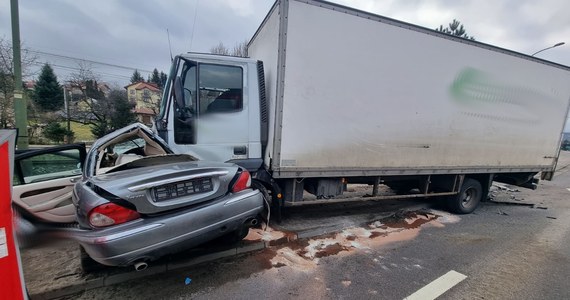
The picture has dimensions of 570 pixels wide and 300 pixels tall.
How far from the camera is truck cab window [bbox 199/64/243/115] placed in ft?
11.8

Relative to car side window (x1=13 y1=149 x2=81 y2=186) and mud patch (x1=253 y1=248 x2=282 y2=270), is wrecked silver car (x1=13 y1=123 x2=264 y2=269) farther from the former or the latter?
car side window (x1=13 y1=149 x2=81 y2=186)

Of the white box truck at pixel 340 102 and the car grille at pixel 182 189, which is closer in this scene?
the car grille at pixel 182 189

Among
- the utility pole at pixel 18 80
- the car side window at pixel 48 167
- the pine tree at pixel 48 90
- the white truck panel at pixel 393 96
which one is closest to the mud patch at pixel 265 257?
the white truck panel at pixel 393 96

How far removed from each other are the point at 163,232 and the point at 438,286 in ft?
9.88

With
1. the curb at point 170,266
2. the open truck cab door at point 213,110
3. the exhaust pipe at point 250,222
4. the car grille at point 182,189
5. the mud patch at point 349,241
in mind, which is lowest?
the mud patch at point 349,241

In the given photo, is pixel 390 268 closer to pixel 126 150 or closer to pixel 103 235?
pixel 103 235

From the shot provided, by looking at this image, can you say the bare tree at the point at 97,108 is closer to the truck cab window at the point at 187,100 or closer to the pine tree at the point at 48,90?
the pine tree at the point at 48,90

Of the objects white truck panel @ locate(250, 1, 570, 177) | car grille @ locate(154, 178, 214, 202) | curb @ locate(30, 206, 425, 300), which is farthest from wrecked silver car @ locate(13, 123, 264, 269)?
white truck panel @ locate(250, 1, 570, 177)

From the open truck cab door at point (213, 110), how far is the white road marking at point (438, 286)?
99.9 inches

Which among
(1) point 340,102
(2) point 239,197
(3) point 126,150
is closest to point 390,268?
(2) point 239,197

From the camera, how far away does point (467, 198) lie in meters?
6.07

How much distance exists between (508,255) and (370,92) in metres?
3.14

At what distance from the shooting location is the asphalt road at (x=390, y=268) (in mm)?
2830

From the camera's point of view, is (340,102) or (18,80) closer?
(340,102)
